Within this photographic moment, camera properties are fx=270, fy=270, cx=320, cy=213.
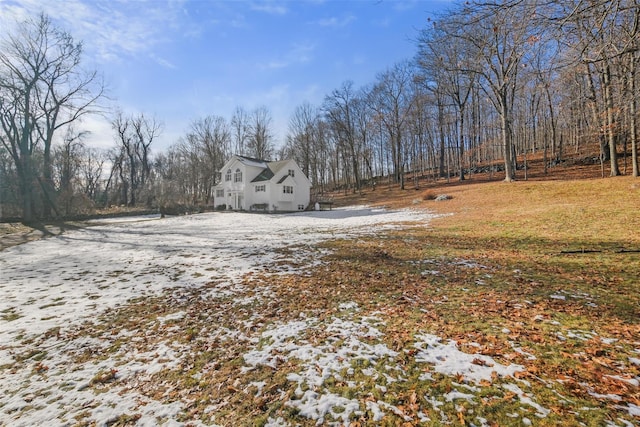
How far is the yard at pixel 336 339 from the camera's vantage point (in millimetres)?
2611

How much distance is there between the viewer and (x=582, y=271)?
19.6 ft

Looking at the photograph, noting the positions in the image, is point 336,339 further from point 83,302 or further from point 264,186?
point 264,186

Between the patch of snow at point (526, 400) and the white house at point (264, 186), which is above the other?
the white house at point (264, 186)

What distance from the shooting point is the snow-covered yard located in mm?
2639

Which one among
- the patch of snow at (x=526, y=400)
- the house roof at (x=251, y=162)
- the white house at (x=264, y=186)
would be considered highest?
the house roof at (x=251, y=162)

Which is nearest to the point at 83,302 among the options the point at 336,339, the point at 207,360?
the point at 207,360

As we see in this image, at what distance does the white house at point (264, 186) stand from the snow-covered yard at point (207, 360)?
25262 mm

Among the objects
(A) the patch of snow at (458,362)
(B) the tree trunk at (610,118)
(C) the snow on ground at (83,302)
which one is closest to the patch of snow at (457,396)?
(A) the patch of snow at (458,362)

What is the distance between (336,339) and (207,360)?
173 cm

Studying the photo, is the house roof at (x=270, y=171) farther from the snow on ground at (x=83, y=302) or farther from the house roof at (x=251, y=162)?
the snow on ground at (x=83, y=302)

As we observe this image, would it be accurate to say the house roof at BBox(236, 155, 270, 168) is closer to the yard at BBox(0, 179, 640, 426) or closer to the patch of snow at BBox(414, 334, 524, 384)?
the yard at BBox(0, 179, 640, 426)

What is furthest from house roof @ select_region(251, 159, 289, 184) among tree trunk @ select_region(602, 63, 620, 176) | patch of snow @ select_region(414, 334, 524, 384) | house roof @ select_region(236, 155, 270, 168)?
patch of snow @ select_region(414, 334, 524, 384)

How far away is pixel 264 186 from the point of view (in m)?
31.9

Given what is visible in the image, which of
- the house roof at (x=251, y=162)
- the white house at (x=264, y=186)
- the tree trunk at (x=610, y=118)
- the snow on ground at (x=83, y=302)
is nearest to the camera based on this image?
the snow on ground at (x=83, y=302)
